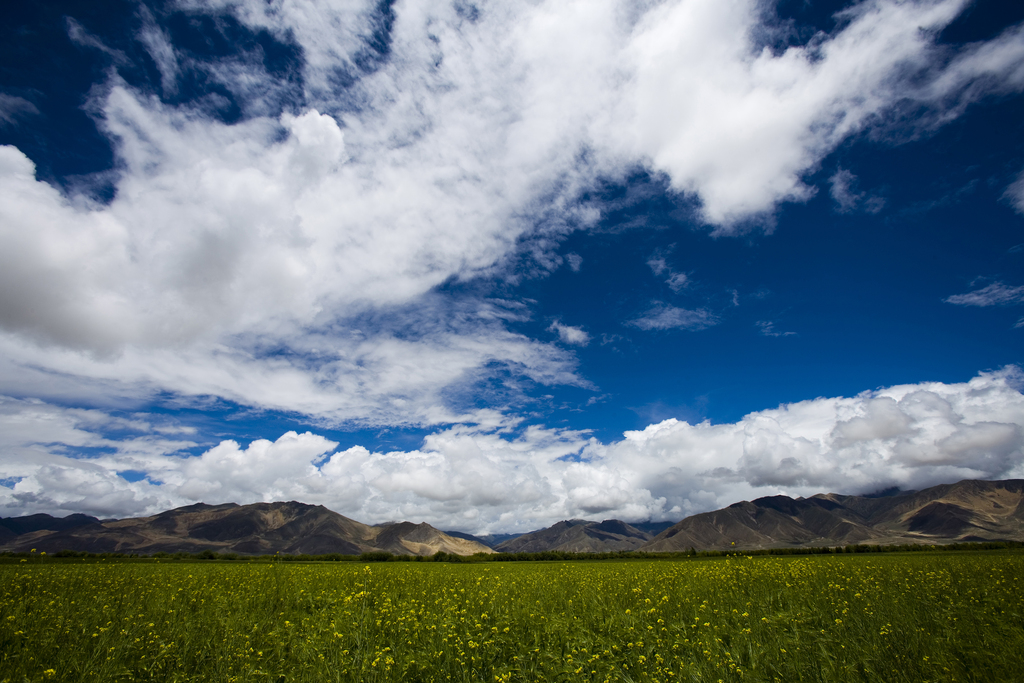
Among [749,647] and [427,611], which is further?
[427,611]

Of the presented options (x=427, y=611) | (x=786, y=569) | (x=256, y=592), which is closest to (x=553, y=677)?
(x=427, y=611)

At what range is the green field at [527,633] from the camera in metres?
8.19

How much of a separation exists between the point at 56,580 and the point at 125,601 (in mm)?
5042

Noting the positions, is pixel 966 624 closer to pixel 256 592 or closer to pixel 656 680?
pixel 656 680

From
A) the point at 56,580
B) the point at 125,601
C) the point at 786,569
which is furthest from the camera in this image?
the point at 786,569

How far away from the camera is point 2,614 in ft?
35.5

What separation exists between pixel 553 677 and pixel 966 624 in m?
9.15

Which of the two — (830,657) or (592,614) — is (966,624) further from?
(592,614)

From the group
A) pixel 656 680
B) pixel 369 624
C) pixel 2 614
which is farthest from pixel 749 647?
pixel 2 614

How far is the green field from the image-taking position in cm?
819

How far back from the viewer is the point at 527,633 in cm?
1065

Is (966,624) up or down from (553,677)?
up

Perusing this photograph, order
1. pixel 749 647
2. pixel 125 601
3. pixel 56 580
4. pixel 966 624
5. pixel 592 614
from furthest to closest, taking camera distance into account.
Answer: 1. pixel 56 580
2. pixel 125 601
3. pixel 592 614
4. pixel 966 624
5. pixel 749 647

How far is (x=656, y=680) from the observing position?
7.31 m
